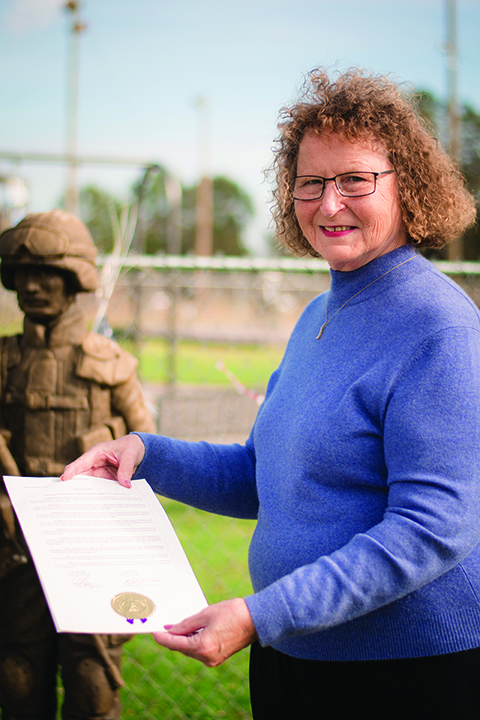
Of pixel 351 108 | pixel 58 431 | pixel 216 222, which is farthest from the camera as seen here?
pixel 216 222

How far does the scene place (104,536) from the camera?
1.26m

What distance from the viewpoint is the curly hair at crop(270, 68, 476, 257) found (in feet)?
4.20

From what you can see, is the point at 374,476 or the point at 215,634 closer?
the point at 215,634

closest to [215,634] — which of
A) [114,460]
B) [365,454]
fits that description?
[365,454]

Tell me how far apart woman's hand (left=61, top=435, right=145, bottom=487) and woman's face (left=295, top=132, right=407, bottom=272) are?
25.1 inches

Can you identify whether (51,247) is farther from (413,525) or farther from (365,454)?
(413,525)

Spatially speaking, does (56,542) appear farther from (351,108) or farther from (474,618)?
(351,108)

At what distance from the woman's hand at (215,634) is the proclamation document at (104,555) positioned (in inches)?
3.0

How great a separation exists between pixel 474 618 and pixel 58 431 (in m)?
1.53

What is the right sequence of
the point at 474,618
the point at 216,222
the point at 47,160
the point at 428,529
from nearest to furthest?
the point at 428,529, the point at 474,618, the point at 47,160, the point at 216,222

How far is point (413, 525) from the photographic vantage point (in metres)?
1.03

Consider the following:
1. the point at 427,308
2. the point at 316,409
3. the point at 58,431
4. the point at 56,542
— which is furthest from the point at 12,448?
the point at 427,308

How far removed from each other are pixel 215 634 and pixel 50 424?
1.38 meters

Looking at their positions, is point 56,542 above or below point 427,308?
below
